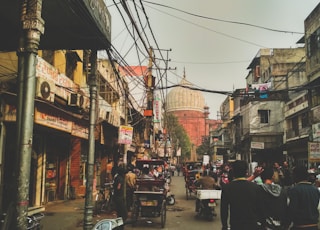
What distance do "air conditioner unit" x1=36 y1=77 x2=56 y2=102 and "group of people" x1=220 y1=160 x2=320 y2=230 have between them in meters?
6.94

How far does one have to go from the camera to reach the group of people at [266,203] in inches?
178

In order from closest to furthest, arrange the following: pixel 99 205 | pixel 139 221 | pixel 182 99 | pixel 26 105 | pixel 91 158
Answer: pixel 26 105 → pixel 91 158 → pixel 139 221 → pixel 99 205 → pixel 182 99

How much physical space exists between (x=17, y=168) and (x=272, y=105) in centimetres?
3708

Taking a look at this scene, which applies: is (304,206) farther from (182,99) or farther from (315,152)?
(182,99)

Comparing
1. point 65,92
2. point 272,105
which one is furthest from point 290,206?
point 272,105

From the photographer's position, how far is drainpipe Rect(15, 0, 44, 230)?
17.0ft

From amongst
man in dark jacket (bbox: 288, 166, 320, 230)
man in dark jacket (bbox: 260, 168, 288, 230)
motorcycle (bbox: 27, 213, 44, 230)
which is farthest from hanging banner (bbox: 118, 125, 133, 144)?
man in dark jacket (bbox: 288, 166, 320, 230)

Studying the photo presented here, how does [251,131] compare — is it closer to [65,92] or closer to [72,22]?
[65,92]

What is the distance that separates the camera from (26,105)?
5.31m

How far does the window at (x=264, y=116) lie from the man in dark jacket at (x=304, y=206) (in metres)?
35.8

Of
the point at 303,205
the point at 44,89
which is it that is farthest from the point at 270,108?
the point at 303,205

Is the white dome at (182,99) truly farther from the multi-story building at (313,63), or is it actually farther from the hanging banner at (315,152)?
the hanging banner at (315,152)

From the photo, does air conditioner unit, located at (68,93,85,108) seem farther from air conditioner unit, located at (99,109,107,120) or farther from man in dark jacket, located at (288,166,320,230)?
man in dark jacket, located at (288,166,320,230)

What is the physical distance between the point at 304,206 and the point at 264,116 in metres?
36.3
